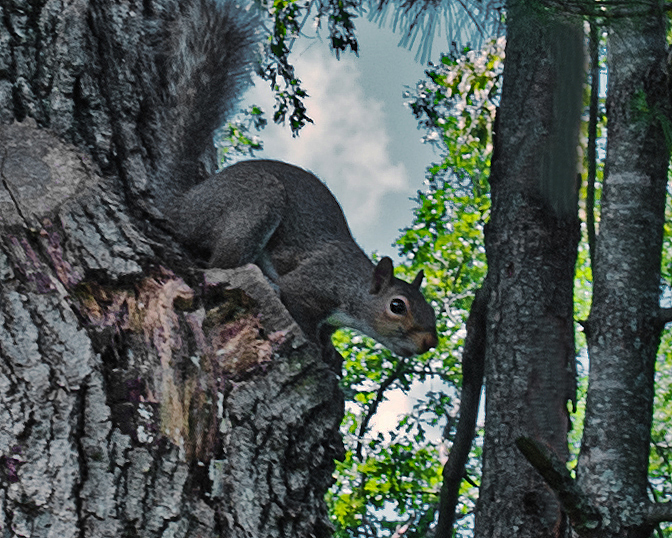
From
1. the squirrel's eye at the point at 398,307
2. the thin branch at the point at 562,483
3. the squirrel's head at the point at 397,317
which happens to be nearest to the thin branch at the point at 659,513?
the thin branch at the point at 562,483

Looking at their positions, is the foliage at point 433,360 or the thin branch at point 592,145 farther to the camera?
the foliage at point 433,360

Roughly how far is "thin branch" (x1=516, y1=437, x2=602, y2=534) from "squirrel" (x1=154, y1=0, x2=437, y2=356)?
103 cm

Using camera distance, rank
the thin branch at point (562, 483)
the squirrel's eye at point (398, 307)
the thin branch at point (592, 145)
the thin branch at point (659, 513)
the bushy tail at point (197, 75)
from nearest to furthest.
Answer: the thin branch at point (562, 483) → the thin branch at point (659, 513) → the bushy tail at point (197, 75) → the thin branch at point (592, 145) → the squirrel's eye at point (398, 307)

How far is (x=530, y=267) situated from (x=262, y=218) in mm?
900

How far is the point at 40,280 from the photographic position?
1.46 meters

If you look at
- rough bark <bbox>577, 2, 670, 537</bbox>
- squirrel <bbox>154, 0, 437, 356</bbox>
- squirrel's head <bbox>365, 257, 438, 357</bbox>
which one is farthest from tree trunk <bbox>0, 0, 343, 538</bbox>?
squirrel's head <bbox>365, 257, 438, 357</bbox>

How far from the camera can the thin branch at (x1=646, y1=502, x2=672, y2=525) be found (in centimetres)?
175

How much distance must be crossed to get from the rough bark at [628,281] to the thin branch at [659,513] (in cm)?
2

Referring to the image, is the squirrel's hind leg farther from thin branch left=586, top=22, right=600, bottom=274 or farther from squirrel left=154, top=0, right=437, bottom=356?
thin branch left=586, top=22, right=600, bottom=274

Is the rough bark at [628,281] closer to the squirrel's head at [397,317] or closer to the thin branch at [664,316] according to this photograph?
the thin branch at [664,316]

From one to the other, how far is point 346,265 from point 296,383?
1.41 metres

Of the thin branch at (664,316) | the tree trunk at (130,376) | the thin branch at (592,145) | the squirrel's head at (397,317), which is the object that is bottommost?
the tree trunk at (130,376)

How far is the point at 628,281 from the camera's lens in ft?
6.63

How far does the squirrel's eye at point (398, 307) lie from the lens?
2.80 meters
